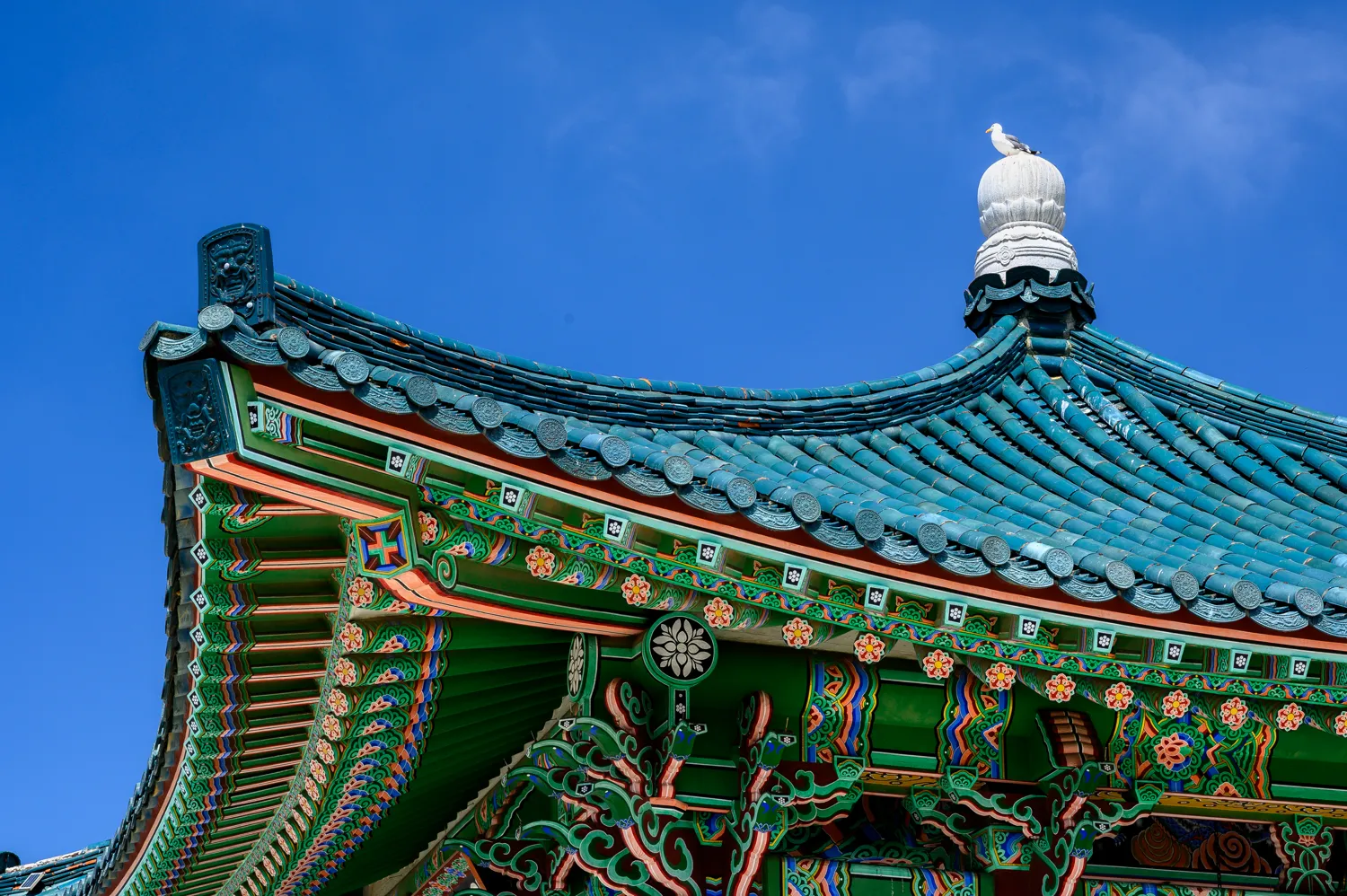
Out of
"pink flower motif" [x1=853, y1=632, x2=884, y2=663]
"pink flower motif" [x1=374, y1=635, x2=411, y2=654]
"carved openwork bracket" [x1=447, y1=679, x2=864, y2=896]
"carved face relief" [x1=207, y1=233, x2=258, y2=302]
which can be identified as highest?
"carved face relief" [x1=207, y1=233, x2=258, y2=302]

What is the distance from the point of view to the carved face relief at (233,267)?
4881mm

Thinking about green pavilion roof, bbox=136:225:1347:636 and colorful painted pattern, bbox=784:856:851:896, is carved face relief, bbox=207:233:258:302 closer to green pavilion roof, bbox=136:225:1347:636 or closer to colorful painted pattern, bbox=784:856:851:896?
green pavilion roof, bbox=136:225:1347:636

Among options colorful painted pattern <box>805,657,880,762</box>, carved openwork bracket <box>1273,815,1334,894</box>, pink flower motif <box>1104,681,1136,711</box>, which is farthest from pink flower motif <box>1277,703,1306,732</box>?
colorful painted pattern <box>805,657,880,762</box>

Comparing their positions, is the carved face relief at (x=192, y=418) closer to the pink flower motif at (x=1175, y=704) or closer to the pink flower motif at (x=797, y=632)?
the pink flower motif at (x=797, y=632)

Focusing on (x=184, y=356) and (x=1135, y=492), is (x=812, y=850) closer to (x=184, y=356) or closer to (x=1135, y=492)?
(x=1135, y=492)

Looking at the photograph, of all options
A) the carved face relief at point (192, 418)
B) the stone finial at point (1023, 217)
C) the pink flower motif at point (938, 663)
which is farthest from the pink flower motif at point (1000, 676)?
the stone finial at point (1023, 217)

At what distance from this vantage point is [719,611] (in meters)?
5.49

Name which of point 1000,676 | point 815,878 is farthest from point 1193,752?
point 815,878

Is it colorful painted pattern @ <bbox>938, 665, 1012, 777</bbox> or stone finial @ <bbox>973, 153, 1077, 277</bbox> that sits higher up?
stone finial @ <bbox>973, 153, 1077, 277</bbox>

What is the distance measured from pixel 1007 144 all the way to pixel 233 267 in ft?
20.7

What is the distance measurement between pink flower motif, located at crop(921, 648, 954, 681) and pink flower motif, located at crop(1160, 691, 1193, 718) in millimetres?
865

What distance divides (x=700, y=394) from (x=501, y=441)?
258cm

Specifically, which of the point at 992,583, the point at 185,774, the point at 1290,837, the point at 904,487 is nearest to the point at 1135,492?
the point at 904,487

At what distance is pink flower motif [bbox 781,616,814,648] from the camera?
18.0 ft
